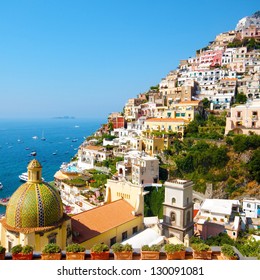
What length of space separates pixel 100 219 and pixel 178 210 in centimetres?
784

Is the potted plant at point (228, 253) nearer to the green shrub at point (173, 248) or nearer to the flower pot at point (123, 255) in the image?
the green shrub at point (173, 248)

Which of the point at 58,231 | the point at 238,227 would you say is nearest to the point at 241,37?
the point at 238,227

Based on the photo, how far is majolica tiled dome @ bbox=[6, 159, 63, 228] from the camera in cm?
1370

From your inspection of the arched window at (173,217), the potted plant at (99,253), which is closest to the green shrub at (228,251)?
the potted plant at (99,253)

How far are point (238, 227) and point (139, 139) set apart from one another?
994 inches

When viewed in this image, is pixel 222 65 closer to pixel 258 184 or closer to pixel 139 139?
pixel 139 139

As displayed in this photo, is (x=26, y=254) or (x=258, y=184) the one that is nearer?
(x=26, y=254)

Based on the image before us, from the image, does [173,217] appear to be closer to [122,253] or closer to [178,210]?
[178,210]

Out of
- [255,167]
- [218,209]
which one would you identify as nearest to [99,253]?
[218,209]

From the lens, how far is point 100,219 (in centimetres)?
1809

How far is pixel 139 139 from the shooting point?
48.9 meters

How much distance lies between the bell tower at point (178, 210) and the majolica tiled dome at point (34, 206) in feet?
37.5

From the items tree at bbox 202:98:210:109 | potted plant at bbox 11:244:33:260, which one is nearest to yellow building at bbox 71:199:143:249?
potted plant at bbox 11:244:33:260

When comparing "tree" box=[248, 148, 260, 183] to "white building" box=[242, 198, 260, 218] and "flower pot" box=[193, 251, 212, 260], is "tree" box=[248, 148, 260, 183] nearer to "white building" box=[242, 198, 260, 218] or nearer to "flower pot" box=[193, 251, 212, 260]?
"white building" box=[242, 198, 260, 218]
